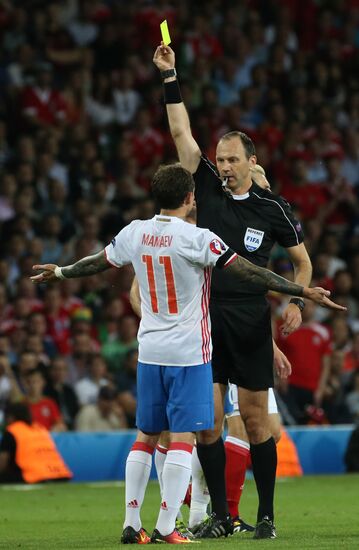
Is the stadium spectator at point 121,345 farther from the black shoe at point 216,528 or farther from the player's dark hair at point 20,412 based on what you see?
the black shoe at point 216,528

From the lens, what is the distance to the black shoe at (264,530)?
793 centimetres

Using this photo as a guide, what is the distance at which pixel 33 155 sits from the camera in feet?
57.6

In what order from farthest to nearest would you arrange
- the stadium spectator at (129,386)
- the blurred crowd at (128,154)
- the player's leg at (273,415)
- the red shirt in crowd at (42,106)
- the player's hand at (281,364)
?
the red shirt in crowd at (42,106), the blurred crowd at (128,154), the stadium spectator at (129,386), the player's leg at (273,415), the player's hand at (281,364)

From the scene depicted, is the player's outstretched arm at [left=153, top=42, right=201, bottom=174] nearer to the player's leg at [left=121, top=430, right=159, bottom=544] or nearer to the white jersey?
the white jersey

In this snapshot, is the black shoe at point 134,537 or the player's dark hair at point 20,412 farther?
the player's dark hair at point 20,412

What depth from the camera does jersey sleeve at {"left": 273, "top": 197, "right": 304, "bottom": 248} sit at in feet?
27.7

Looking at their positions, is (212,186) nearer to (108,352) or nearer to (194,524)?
(194,524)

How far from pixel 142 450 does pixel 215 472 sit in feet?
2.16

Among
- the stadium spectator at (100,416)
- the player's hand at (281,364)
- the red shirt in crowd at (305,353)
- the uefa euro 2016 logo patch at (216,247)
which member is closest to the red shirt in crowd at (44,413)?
the stadium spectator at (100,416)

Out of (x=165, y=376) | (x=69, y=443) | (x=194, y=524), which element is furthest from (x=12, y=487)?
(x=165, y=376)

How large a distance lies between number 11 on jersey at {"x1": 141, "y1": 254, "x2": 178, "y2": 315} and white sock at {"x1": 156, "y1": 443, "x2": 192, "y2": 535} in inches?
31.5

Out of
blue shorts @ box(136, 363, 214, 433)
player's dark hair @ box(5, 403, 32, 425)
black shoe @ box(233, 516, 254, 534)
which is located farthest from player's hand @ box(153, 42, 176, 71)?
player's dark hair @ box(5, 403, 32, 425)

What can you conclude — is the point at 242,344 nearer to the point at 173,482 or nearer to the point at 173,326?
the point at 173,326

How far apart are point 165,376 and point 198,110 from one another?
12896 millimetres
